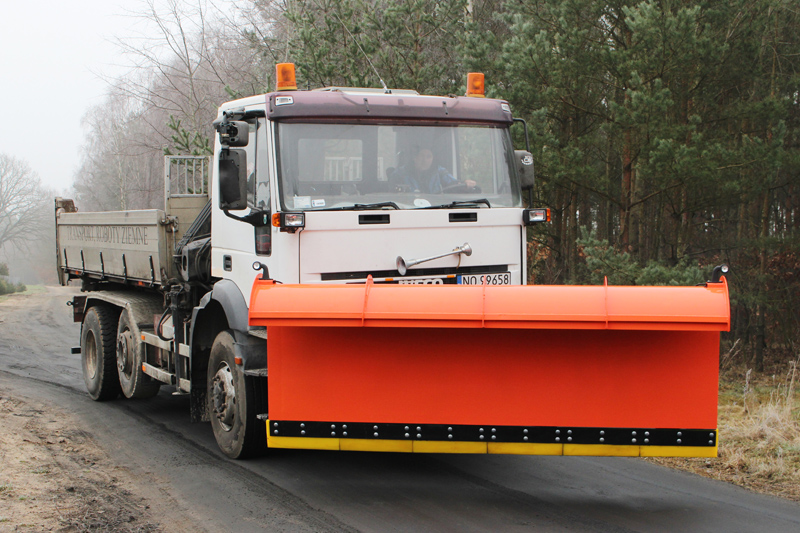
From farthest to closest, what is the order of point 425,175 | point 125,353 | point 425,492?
point 125,353 < point 425,175 < point 425,492

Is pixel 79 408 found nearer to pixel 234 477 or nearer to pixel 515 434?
pixel 234 477

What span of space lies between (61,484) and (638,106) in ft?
31.1

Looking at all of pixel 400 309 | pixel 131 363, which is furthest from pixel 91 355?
pixel 400 309

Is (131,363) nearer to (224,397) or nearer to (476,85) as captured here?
(224,397)

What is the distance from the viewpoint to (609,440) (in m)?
4.55

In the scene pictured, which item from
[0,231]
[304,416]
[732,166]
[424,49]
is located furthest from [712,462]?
[0,231]

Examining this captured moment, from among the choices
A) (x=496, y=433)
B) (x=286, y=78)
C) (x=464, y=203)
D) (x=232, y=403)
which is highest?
(x=286, y=78)

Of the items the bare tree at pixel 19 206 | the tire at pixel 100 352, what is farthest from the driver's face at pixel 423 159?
the bare tree at pixel 19 206

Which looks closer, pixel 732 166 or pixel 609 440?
pixel 609 440

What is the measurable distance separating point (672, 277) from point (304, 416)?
819 centimetres

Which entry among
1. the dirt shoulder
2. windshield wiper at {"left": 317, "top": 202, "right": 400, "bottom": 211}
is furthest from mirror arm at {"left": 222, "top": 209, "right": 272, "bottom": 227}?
the dirt shoulder

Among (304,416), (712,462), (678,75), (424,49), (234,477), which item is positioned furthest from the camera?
(424,49)

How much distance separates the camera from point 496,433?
466cm

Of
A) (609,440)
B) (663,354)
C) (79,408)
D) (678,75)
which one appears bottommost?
(79,408)
